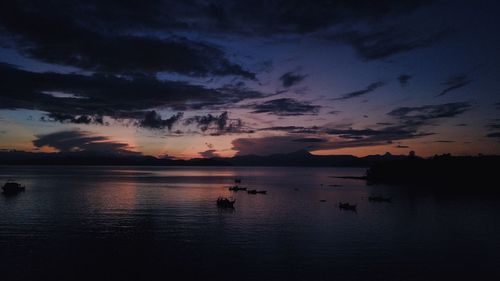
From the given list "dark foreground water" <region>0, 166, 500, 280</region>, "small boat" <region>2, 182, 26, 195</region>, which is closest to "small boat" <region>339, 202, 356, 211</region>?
"dark foreground water" <region>0, 166, 500, 280</region>

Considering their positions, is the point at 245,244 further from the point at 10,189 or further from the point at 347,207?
the point at 10,189

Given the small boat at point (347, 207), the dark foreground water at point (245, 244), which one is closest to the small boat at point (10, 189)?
the dark foreground water at point (245, 244)

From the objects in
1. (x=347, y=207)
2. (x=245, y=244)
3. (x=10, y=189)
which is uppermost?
(x=10, y=189)

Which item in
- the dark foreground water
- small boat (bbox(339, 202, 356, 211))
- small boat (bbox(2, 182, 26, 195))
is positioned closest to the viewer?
the dark foreground water

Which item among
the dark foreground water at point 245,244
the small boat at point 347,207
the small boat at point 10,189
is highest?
the small boat at point 10,189

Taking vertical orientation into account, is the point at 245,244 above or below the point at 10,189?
below

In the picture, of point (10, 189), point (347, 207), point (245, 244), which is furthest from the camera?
point (10, 189)

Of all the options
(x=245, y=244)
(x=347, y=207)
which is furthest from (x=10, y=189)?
(x=347, y=207)

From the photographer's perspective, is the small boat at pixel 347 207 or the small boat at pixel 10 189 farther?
the small boat at pixel 10 189

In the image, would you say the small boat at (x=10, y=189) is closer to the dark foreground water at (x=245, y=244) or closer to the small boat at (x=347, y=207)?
the dark foreground water at (x=245, y=244)

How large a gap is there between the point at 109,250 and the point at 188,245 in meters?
10.2

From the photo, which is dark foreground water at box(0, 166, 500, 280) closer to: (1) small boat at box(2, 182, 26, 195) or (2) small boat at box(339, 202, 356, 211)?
(2) small boat at box(339, 202, 356, 211)

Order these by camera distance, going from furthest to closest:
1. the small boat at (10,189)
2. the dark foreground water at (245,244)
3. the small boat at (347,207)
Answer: the small boat at (10,189)
the small boat at (347,207)
the dark foreground water at (245,244)

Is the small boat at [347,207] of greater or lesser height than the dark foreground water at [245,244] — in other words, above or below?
above
